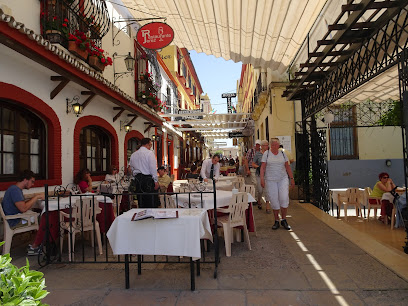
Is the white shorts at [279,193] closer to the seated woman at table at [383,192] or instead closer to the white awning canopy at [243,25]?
the seated woman at table at [383,192]

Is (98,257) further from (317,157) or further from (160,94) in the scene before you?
(160,94)

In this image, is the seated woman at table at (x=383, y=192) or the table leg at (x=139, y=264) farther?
the seated woman at table at (x=383, y=192)

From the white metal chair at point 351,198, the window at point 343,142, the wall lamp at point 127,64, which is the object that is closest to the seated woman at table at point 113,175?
the wall lamp at point 127,64

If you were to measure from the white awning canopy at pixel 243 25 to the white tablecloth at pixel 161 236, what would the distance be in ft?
15.2

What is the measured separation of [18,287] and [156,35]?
8181 mm

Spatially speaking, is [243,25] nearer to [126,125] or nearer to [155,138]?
[126,125]

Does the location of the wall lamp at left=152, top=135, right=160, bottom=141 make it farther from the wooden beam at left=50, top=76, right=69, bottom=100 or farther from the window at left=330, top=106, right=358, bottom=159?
the wooden beam at left=50, top=76, right=69, bottom=100

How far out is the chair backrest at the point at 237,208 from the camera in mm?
4719

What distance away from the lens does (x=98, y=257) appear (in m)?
4.73

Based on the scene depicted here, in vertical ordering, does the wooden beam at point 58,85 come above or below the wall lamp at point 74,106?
above

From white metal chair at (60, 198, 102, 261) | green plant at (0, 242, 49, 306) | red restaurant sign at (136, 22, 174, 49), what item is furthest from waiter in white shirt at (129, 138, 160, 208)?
green plant at (0, 242, 49, 306)

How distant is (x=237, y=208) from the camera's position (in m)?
4.83

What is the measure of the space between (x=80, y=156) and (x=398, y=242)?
7.46 meters

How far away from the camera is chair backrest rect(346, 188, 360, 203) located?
8164mm
